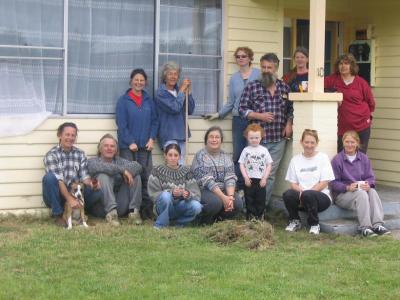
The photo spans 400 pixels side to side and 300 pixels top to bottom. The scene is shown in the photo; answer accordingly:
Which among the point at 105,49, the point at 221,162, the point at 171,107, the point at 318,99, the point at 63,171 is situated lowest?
the point at 63,171

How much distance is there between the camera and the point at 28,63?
7.92 meters

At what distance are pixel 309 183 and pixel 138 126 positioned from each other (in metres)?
1.98

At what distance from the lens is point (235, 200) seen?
26.0ft

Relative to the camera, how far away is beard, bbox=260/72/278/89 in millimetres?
8352

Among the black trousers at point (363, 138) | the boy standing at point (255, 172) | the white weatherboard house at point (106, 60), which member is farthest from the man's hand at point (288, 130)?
the black trousers at point (363, 138)

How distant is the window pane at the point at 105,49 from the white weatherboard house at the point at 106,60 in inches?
0.4

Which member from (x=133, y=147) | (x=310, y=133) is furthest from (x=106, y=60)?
(x=310, y=133)

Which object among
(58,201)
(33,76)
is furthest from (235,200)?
(33,76)

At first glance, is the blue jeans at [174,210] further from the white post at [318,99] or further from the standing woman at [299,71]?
the standing woman at [299,71]

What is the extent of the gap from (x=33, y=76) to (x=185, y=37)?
74.9 inches

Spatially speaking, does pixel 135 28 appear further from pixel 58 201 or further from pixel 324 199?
pixel 324 199

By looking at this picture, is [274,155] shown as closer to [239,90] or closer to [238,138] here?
[238,138]

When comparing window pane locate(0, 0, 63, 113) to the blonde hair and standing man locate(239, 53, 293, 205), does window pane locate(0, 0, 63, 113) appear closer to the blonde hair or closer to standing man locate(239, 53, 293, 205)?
standing man locate(239, 53, 293, 205)

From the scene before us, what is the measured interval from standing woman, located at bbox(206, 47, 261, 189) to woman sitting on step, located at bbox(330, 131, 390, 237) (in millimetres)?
1284
